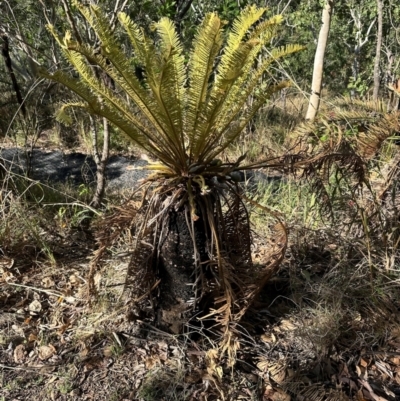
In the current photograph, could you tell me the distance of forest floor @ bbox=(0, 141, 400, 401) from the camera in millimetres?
2014

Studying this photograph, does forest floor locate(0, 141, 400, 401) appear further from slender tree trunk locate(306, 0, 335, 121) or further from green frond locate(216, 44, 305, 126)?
slender tree trunk locate(306, 0, 335, 121)

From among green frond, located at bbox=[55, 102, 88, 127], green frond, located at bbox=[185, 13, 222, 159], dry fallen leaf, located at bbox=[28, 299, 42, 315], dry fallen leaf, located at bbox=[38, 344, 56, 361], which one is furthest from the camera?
dry fallen leaf, located at bbox=[28, 299, 42, 315]

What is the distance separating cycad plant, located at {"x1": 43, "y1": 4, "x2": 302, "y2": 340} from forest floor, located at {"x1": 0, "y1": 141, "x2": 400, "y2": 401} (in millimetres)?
231

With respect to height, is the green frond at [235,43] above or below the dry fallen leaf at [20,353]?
above

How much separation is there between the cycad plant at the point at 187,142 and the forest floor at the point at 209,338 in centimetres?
23

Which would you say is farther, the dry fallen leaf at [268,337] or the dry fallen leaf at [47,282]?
the dry fallen leaf at [47,282]

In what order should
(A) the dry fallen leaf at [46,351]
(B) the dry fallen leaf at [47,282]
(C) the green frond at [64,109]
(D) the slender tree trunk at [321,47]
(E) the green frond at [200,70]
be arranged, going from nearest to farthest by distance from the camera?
(E) the green frond at [200,70] < (C) the green frond at [64,109] < (A) the dry fallen leaf at [46,351] < (B) the dry fallen leaf at [47,282] < (D) the slender tree trunk at [321,47]

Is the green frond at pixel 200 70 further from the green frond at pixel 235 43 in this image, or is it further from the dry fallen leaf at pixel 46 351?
the dry fallen leaf at pixel 46 351

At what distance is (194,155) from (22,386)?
1414 millimetres

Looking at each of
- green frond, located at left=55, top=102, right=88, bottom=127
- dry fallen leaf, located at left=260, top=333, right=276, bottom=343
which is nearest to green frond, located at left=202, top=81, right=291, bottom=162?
green frond, located at left=55, top=102, right=88, bottom=127

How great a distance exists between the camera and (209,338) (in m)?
2.20

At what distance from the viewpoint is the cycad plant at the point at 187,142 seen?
1.74 m

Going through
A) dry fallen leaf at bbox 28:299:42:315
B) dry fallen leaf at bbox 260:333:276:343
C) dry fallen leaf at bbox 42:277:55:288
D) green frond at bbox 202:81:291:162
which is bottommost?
dry fallen leaf at bbox 260:333:276:343

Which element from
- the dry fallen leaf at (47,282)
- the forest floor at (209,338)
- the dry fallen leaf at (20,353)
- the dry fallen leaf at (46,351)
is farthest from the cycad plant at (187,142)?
the dry fallen leaf at (47,282)
